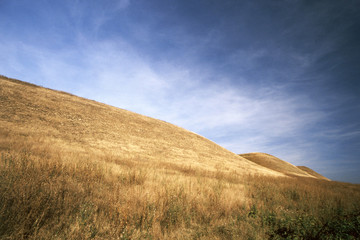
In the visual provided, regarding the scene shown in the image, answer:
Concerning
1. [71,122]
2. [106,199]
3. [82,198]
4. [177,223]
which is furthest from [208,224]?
[71,122]

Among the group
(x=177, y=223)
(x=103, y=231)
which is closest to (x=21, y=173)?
(x=103, y=231)

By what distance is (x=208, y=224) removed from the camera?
4008mm

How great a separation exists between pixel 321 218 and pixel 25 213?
7.55m

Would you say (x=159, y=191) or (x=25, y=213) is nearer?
(x=25, y=213)

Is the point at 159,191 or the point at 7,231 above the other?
the point at 159,191

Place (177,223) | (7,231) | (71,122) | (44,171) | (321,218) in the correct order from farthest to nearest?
(71,122)
(44,171)
(321,218)
(177,223)
(7,231)

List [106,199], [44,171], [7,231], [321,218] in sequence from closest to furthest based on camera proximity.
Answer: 1. [7,231]
2. [106,199]
3. [321,218]
4. [44,171]

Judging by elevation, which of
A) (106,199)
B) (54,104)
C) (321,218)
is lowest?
(106,199)

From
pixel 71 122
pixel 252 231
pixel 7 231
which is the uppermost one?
pixel 71 122

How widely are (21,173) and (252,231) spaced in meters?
6.23

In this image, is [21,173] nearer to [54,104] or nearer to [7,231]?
[7,231]

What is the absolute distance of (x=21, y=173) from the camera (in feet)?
14.5

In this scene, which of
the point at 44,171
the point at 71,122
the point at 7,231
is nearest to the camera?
the point at 7,231

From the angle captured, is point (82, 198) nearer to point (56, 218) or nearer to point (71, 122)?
point (56, 218)
